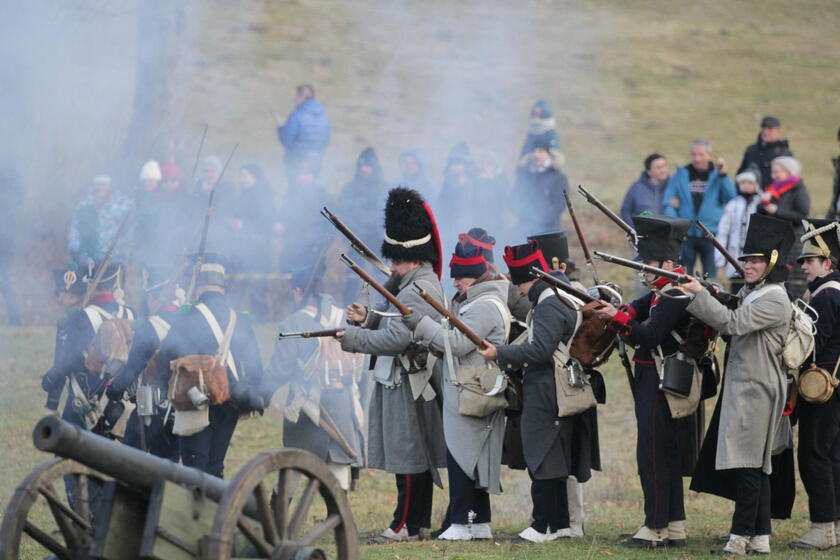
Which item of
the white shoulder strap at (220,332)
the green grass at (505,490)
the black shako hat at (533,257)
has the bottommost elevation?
the green grass at (505,490)

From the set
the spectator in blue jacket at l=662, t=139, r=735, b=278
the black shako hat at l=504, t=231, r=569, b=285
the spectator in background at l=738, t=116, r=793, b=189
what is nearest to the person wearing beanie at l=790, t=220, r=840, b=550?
the black shako hat at l=504, t=231, r=569, b=285

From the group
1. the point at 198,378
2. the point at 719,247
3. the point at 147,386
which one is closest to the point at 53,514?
the point at 198,378

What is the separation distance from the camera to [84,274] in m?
9.62

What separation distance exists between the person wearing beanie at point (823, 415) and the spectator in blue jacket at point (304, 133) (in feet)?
23.2

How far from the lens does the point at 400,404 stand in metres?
8.98

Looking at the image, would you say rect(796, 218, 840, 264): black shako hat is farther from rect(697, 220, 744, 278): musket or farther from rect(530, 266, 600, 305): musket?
rect(530, 266, 600, 305): musket

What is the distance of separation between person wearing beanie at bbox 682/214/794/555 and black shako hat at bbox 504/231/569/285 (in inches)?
44.5

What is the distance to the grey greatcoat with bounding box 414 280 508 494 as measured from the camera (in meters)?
8.59

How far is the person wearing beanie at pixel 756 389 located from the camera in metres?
7.98

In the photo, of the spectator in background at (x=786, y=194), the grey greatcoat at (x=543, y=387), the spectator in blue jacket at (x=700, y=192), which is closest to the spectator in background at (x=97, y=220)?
the grey greatcoat at (x=543, y=387)

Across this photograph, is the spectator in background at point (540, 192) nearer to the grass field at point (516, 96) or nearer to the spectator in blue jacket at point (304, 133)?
the grass field at point (516, 96)

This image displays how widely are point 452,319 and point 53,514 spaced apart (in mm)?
2930

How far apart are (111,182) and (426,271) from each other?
4496mm

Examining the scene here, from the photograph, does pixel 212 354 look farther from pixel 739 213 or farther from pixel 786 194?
pixel 739 213
